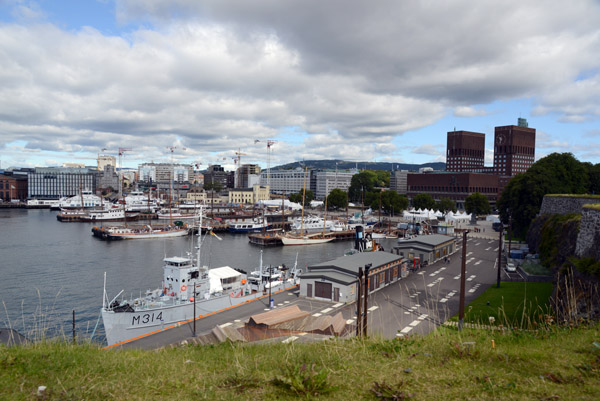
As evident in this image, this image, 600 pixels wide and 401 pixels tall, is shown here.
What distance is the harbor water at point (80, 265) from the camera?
79.8ft

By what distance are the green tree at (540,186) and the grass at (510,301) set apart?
27339mm

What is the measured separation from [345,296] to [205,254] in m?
30.1

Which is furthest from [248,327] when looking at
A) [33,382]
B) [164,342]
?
[33,382]

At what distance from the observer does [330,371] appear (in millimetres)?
6262

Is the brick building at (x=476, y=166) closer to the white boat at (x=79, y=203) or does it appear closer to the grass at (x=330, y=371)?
the white boat at (x=79, y=203)

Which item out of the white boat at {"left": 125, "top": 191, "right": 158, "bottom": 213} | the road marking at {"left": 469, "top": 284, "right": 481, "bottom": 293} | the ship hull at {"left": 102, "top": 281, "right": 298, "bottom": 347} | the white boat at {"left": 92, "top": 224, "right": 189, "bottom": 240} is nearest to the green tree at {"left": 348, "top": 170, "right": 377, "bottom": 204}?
the white boat at {"left": 125, "top": 191, "right": 158, "bottom": 213}

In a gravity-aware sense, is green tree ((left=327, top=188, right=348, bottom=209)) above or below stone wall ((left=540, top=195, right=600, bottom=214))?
below

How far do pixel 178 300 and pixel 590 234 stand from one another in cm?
2114

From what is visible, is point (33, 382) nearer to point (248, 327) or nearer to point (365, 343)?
point (365, 343)

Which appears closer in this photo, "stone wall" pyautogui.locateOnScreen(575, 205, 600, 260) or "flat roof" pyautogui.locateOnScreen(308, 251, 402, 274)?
"stone wall" pyautogui.locateOnScreen(575, 205, 600, 260)

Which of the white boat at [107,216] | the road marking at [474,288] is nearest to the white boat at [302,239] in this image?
the road marking at [474,288]

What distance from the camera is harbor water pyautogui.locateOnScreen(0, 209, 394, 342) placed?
24.3 m

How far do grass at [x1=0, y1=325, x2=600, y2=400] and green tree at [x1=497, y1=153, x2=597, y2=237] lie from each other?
47258mm

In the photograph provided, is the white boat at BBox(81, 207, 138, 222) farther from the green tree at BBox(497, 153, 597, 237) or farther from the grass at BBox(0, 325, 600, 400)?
the grass at BBox(0, 325, 600, 400)
